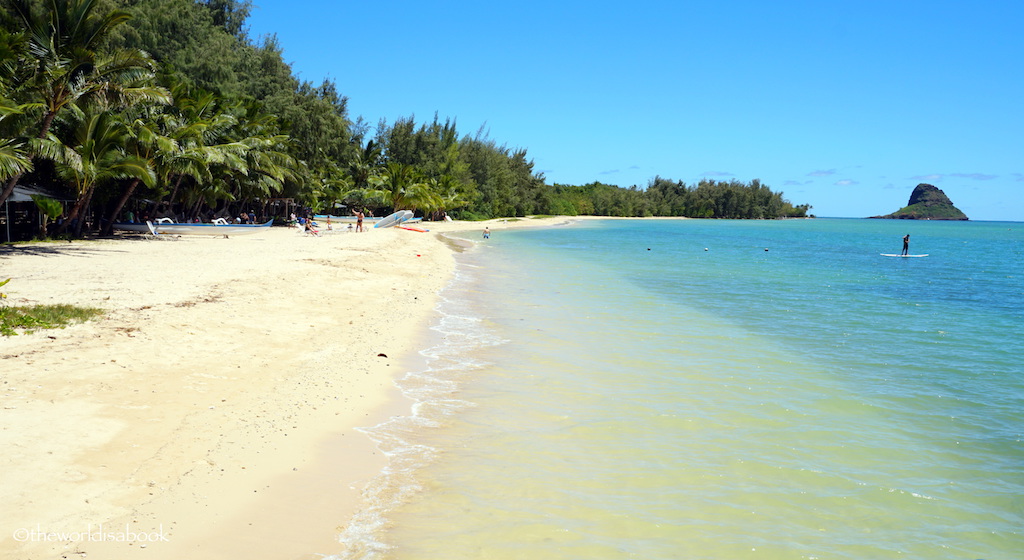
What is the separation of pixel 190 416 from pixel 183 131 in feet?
73.2

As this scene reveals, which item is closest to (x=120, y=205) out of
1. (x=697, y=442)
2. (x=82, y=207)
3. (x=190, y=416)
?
(x=82, y=207)

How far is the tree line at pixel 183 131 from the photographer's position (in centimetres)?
1759

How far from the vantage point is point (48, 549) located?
395cm

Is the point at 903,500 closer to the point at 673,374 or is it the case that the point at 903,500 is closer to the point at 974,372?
the point at 673,374

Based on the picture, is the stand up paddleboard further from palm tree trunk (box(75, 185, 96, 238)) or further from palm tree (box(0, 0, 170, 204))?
palm tree (box(0, 0, 170, 204))

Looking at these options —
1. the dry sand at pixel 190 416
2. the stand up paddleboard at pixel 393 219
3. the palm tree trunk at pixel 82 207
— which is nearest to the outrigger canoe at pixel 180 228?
the palm tree trunk at pixel 82 207

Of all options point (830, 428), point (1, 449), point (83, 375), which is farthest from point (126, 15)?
point (830, 428)

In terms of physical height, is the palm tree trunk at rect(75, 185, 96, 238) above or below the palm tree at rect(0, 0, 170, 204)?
below

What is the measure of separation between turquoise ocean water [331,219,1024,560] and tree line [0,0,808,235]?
1195 cm

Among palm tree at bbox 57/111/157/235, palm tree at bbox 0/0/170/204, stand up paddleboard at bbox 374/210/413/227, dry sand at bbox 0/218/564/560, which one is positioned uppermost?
palm tree at bbox 0/0/170/204

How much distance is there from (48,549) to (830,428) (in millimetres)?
7467

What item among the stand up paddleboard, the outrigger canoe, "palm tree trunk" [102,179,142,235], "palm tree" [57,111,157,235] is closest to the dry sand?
"palm tree" [57,111,157,235]

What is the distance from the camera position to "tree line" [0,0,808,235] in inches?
693

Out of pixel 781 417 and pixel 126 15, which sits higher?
pixel 126 15
